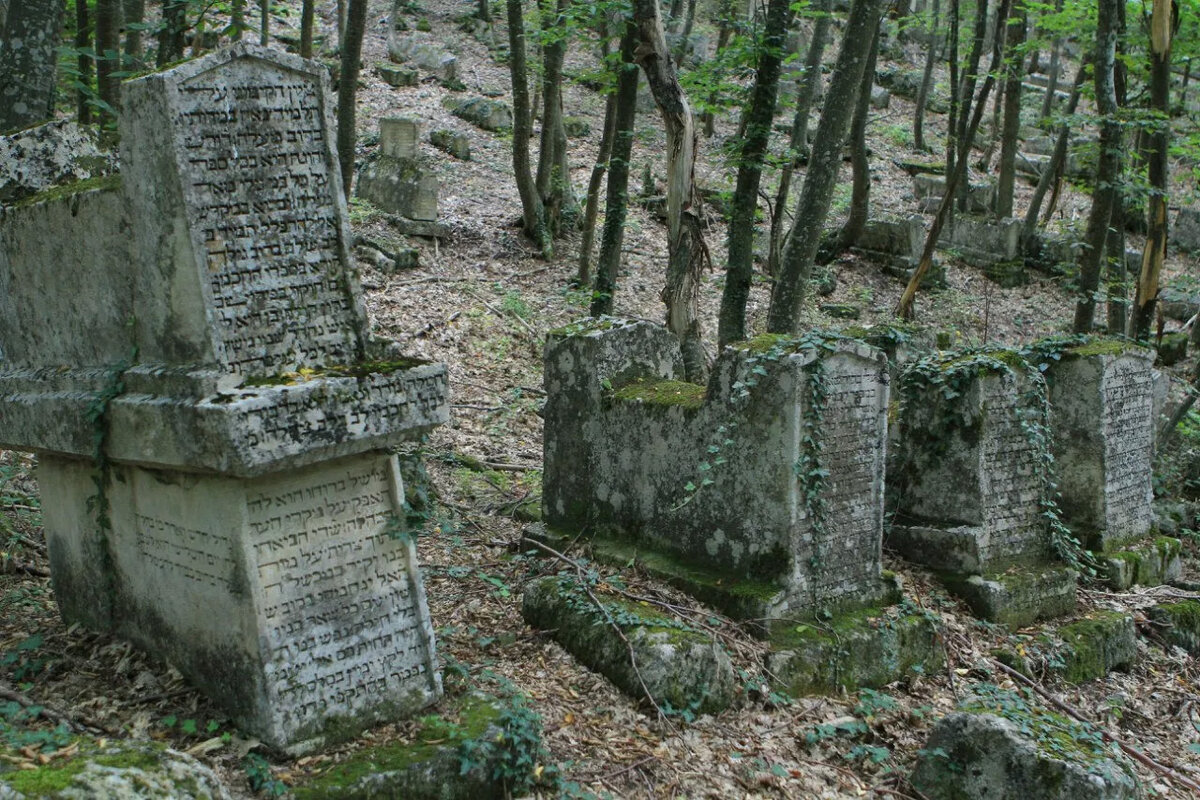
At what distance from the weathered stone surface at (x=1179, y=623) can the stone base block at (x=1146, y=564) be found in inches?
13.9

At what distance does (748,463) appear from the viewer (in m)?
6.24

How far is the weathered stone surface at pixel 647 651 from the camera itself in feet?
17.7

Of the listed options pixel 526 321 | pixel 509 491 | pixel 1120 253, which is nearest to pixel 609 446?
pixel 509 491

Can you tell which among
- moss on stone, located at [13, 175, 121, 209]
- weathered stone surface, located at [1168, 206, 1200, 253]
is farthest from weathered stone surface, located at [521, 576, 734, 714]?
weathered stone surface, located at [1168, 206, 1200, 253]

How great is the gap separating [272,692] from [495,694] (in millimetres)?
1146

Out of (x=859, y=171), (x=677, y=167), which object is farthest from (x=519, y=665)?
(x=859, y=171)

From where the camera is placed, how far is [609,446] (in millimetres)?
7129

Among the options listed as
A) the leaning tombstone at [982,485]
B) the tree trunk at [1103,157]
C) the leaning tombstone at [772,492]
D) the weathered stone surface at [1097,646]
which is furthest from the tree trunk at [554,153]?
the weathered stone surface at [1097,646]

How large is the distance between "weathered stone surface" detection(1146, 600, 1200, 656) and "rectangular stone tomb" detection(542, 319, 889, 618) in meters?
3.25

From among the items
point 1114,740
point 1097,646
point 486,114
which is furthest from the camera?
point 486,114

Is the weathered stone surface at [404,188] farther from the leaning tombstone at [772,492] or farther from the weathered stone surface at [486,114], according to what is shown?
the leaning tombstone at [772,492]

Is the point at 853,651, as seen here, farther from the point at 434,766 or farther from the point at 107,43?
the point at 107,43

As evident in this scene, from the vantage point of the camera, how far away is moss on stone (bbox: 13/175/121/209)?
13.8 feet

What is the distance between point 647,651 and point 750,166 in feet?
17.6
